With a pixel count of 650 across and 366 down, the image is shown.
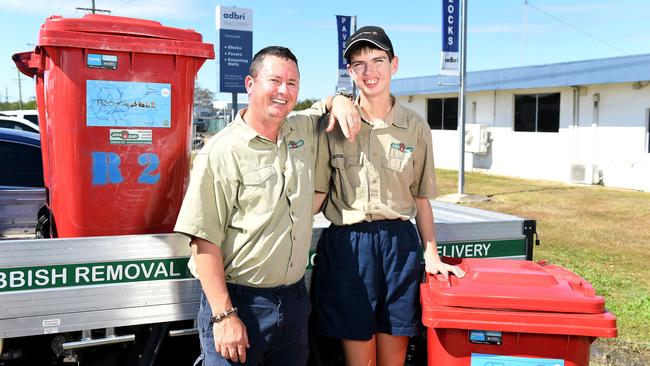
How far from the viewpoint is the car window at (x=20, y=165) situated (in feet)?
17.1

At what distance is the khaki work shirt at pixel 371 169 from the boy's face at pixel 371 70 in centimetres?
13

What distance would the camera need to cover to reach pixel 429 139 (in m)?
2.75

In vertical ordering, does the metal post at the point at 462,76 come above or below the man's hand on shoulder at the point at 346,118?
above

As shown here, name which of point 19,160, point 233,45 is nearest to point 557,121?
point 233,45

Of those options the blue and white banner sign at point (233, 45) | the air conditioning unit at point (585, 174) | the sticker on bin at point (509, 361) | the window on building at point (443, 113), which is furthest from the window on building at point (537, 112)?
the sticker on bin at point (509, 361)

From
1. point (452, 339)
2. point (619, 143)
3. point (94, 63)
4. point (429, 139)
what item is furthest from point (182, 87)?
point (619, 143)

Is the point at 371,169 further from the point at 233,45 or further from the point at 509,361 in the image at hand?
the point at 233,45

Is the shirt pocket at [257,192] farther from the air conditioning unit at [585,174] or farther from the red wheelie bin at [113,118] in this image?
the air conditioning unit at [585,174]

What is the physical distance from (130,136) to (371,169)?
3.42ft

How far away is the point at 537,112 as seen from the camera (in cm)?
1828

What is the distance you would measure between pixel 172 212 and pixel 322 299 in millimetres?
787

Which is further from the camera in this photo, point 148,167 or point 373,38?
point 148,167

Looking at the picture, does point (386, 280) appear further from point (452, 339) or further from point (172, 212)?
point (172, 212)

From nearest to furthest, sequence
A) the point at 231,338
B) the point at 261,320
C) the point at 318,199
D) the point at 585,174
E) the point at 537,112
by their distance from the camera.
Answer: the point at 231,338
the point at 261,320
the point at 318,199
the point at 585,174
the point at 537,112
